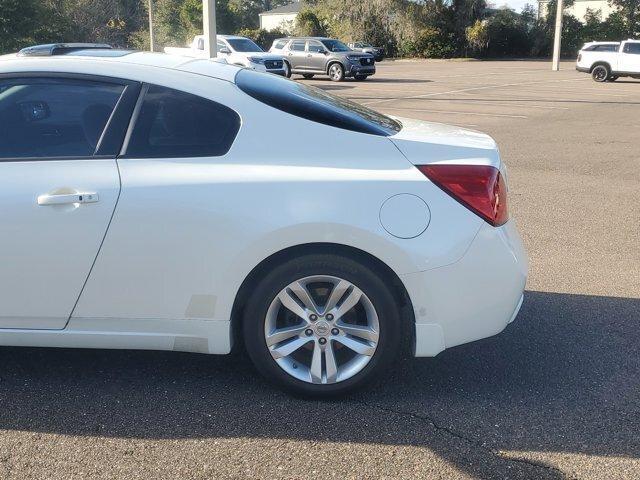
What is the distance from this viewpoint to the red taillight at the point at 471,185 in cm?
371

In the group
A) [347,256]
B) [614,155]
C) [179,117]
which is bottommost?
[614,155]

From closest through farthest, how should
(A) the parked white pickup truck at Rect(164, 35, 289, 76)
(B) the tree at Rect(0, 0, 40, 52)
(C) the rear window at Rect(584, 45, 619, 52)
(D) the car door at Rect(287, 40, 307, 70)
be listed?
(A) the parked white pickup truck at Rect(164, 35, 289, 76)
(B) the tree at Rect(0, 0, 40, 52)
(C) the rear window at Rect(584, 45, 619, 52)
(D) the car door at Rect(287, 40, 307, 70)

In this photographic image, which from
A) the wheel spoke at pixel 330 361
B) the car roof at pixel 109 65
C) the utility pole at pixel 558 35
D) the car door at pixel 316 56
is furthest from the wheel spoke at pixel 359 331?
the utility pole at pixel 558 35

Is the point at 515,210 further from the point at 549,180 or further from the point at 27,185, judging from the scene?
the point at 27,185

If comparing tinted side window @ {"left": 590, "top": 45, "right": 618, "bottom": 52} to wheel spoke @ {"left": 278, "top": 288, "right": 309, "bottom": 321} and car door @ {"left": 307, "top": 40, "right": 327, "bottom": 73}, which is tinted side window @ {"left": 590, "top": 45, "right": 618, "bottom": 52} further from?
wheel spoke @ {"left": 278, "top": 288, "right": 309, "bottom": 321}

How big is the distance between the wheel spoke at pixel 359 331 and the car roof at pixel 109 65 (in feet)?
4.50

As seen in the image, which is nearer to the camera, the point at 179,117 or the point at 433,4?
the point at 179,117

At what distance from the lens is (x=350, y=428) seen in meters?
3.63

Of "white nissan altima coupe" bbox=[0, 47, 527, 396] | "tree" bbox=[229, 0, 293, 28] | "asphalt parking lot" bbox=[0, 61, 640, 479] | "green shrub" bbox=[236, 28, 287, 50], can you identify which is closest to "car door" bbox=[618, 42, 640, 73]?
"asphalt parking lot" bbox=[0, 61, 640, 479]

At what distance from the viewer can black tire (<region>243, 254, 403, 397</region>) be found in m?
3.68

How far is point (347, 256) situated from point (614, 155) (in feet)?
32.1

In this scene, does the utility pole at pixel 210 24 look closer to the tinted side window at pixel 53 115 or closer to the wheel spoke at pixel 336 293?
the tinted side window at pixel 53 115

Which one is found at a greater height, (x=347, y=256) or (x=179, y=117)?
(x=179, y=117)

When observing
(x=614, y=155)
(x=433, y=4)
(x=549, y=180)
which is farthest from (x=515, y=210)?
(x=433, y=4)
